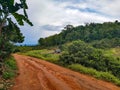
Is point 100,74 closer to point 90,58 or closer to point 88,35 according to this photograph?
point 90,58

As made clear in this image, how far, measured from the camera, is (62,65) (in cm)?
3684

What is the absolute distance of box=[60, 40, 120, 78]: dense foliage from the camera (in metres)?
32.2

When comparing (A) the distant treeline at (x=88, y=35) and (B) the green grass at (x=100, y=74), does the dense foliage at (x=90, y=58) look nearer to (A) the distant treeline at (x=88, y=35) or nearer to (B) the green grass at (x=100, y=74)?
(B) the green grass at (x=100, y=74)

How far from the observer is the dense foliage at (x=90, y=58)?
106 feet

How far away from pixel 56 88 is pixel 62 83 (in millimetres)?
2181

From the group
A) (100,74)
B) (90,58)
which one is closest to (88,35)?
(90,58)

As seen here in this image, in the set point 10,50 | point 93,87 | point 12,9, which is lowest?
point 93,87

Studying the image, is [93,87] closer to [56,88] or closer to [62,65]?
[56,88]

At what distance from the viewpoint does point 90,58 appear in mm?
34781

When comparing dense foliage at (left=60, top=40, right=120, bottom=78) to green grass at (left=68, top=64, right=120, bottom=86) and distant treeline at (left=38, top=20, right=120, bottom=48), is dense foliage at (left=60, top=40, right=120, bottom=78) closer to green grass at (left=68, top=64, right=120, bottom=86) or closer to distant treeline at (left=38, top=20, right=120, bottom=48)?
green grass at (left=68, top=64, right=120, bottom=86)

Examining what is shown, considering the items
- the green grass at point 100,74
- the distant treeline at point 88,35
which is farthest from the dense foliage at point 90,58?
the distant treeline at point 88,35

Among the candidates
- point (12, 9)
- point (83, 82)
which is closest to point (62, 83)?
point (83, 82)

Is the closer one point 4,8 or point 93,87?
point 4,8

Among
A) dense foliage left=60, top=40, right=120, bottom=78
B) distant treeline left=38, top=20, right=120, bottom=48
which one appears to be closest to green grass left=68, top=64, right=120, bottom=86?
dense foliage left=60, top=40, right=120, bottom=78
